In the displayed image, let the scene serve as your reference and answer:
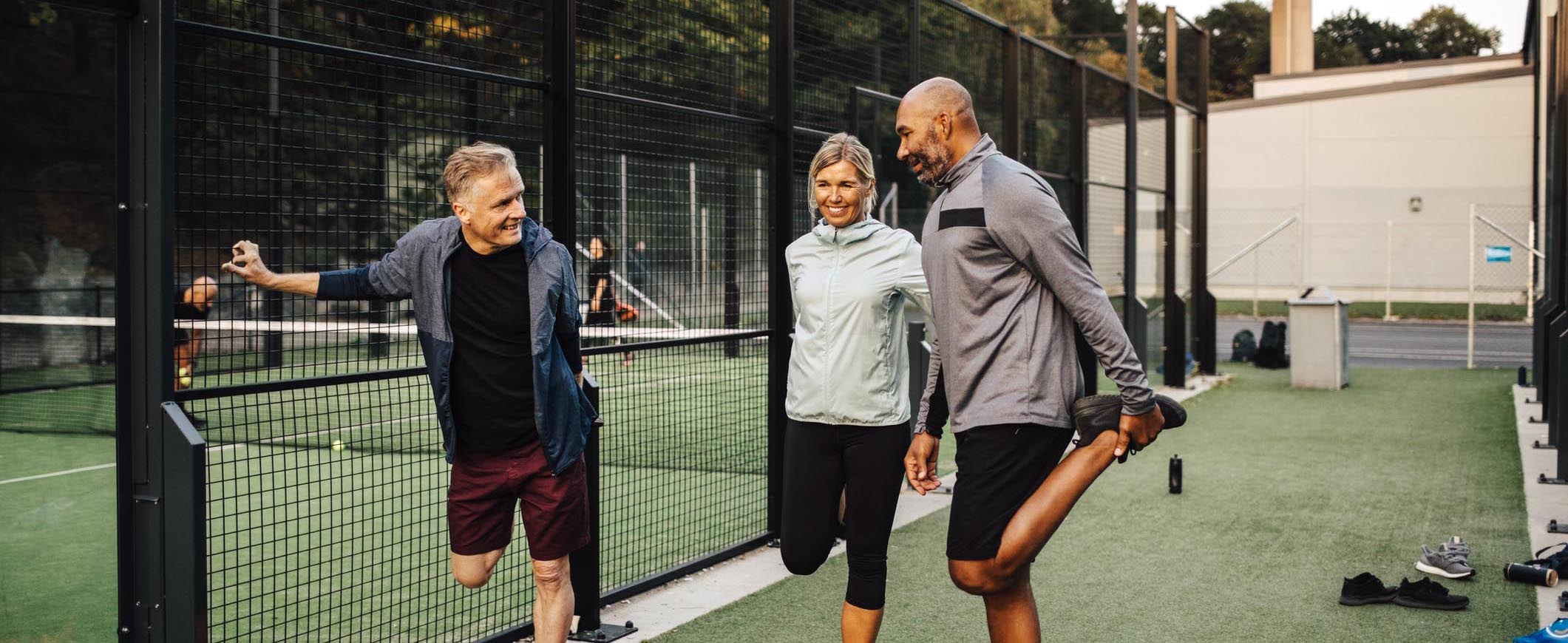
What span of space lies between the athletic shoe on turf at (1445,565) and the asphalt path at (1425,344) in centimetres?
1293

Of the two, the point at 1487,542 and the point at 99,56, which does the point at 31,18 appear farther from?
the point at 1487,542

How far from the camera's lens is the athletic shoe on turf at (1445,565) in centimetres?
593

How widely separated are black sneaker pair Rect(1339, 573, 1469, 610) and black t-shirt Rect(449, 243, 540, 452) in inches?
148

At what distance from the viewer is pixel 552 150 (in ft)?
16.7

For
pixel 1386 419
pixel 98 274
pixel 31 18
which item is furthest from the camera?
pixel 98 274

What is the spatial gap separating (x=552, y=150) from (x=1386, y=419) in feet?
31.6

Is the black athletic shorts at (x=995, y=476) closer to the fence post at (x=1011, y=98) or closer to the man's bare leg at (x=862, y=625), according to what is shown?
the man's bare leg at (x=862, y=625)

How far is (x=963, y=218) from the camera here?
11.6 ft

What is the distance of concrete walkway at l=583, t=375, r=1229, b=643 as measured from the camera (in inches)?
213

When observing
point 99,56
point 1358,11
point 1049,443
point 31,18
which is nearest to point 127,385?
point 1049,443

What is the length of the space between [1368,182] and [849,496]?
33346 mm

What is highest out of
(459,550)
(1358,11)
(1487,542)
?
(1358,11)

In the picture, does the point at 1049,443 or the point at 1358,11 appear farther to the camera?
the point at 1358,11

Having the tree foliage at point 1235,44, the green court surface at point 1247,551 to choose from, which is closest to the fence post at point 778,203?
the green court surface at point 1247,551
